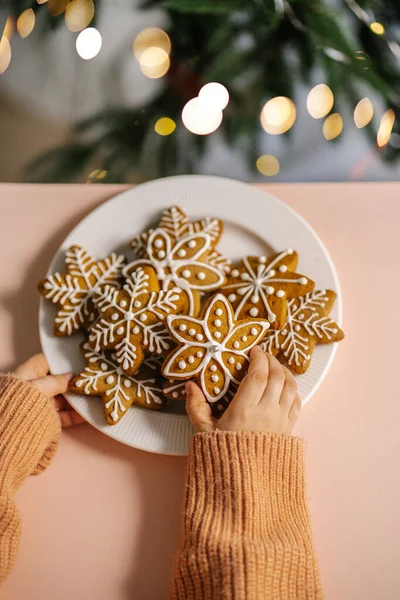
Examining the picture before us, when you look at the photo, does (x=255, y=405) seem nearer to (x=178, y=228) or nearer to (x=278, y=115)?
(x=178, y=228)

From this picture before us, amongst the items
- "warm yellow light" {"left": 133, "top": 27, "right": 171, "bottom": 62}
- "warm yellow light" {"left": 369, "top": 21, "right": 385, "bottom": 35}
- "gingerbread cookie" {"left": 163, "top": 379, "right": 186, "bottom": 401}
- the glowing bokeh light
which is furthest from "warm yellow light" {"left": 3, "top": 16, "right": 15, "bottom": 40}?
"gingerbread cookie" {"left": 163, "top": 379, "right": 186, "bottom": 401}

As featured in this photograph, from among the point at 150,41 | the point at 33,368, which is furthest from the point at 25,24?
the point at 33,368

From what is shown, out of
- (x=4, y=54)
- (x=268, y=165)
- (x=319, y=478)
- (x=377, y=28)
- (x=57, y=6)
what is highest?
(x=377, y=28)

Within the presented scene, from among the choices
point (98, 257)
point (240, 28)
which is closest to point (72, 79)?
point (240, 28)

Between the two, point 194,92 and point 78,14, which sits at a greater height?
point 78,14

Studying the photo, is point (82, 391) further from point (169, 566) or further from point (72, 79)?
point (72, 79)
